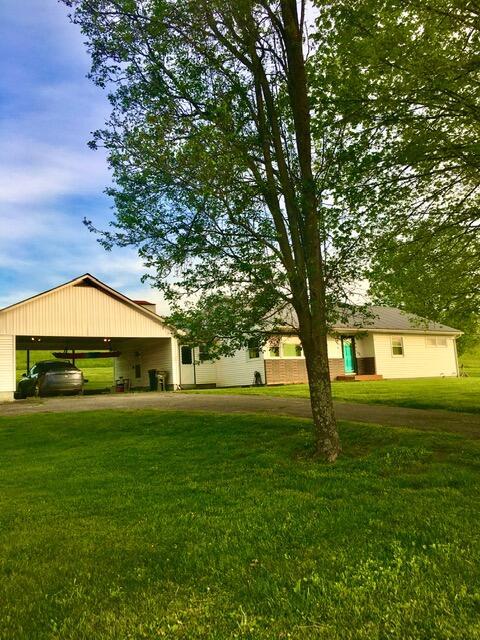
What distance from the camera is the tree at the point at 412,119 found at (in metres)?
7.70

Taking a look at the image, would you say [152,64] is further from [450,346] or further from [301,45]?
[450,346]

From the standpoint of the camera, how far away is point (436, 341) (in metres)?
33.7

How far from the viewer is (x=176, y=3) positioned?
25.5ft

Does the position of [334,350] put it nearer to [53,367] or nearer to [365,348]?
[365,348]

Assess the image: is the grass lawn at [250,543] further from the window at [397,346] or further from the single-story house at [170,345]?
the window at [397,346]

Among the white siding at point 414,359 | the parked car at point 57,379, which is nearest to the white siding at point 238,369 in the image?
the parked car at point 57,379

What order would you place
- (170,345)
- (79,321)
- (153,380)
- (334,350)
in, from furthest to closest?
(153,380) → (334,350) → (170,345) → (79,321)

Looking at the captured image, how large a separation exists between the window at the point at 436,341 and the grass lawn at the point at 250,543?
26.8m

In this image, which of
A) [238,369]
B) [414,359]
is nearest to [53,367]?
[238,369]

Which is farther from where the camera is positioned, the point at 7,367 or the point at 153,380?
the point at 153,380

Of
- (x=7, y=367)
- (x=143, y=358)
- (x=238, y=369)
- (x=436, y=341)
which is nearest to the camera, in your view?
(x=7, y=367)

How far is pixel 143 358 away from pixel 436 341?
20346 millimetres

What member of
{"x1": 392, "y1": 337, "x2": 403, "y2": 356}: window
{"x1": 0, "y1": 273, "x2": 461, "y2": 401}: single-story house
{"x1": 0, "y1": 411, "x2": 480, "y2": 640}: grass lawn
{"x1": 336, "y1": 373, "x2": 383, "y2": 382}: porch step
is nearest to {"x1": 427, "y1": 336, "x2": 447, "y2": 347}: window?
{"x1": 0, "y1": 273, "x2": 461, "y2": 401}: single-story house

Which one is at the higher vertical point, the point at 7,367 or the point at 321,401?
the point at 7,367
